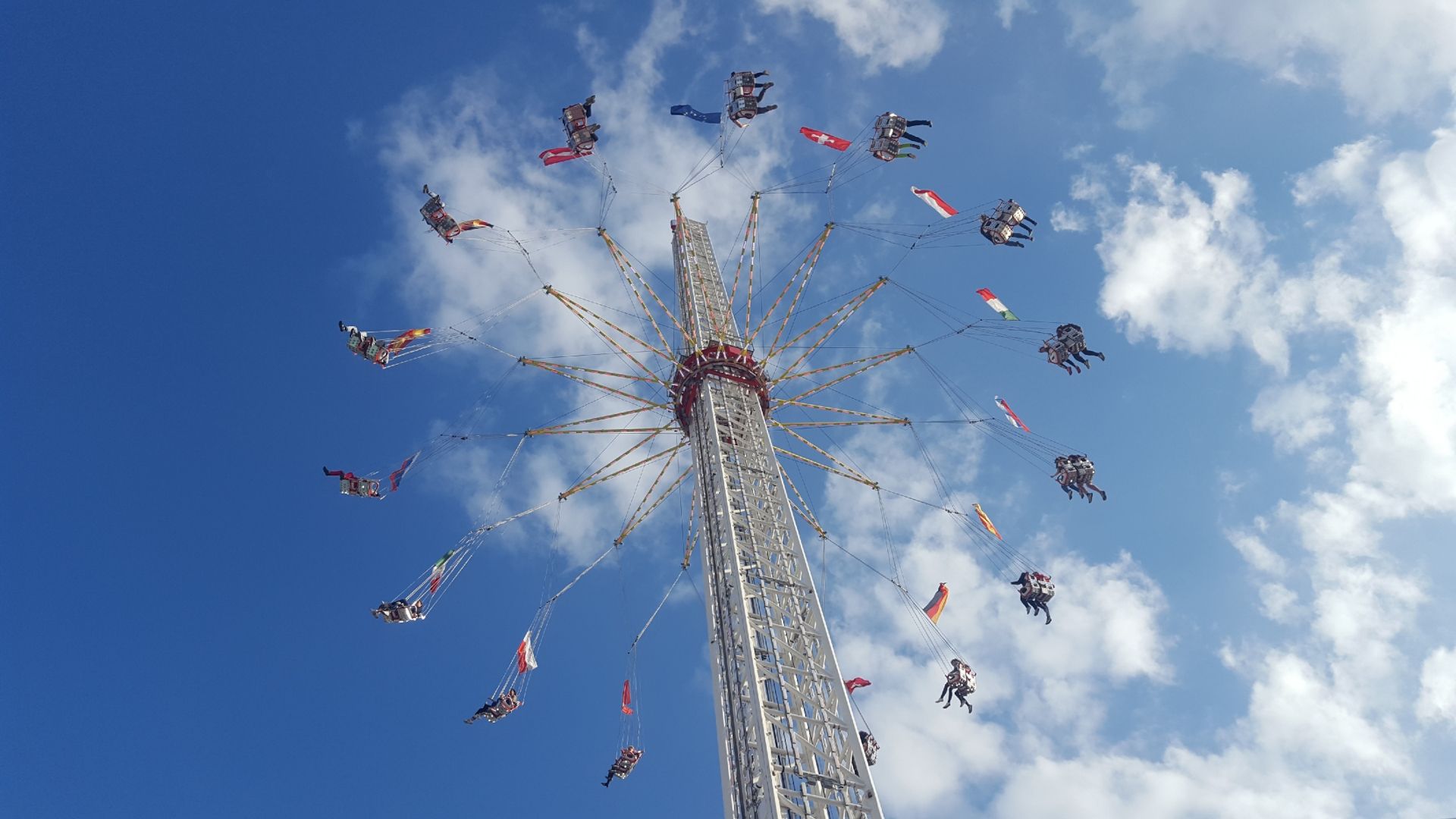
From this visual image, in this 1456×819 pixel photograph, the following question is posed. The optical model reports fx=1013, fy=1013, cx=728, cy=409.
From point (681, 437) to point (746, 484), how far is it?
7931 millimetres

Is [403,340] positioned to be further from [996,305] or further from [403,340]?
[996,305]

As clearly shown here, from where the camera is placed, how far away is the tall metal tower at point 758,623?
2730cm

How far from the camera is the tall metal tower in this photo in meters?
27.3

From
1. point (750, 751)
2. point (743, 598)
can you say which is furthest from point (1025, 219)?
point (750, 751)

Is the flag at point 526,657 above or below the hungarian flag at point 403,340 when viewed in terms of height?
below

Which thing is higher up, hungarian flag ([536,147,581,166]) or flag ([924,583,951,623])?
hungarian flag ([536,147,581,166])

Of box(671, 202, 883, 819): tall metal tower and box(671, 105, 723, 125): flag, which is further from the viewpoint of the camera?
box(671, 105, 723, 125): flag

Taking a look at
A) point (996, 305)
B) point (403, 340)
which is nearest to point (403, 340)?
point (403, 340)

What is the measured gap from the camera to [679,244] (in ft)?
178

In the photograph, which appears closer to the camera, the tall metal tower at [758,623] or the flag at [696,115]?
the tall metal tower at [758,623]

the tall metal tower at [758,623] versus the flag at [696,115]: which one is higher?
the flag at [696,115]

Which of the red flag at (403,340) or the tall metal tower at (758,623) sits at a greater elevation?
the red flag at (403,340)

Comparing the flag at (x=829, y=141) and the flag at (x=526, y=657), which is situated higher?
the flag at (x=829, y=141)

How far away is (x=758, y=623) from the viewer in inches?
1246
